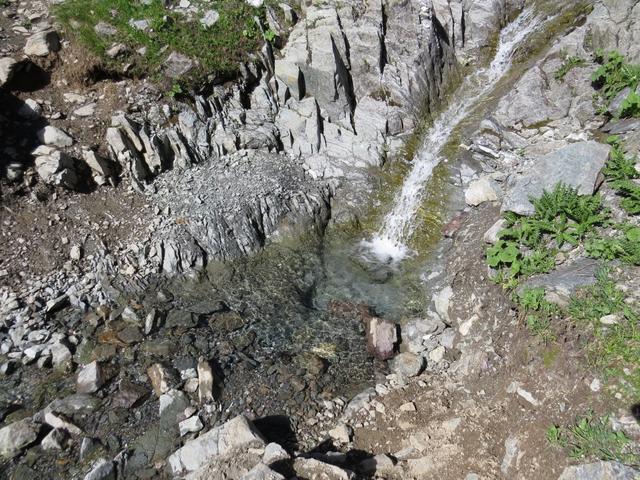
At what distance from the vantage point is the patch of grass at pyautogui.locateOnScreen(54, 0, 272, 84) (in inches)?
522

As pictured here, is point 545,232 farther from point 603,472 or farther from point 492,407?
point 603,472

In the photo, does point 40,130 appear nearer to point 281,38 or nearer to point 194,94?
point 194,94

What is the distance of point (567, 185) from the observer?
9.12 metres

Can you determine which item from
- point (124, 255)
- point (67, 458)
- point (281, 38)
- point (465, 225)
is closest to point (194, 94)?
point (281, 38)

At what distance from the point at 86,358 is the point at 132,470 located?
285cm

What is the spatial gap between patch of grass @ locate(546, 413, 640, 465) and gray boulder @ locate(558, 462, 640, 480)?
0.78 feet

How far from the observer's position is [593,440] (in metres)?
A: 5.69

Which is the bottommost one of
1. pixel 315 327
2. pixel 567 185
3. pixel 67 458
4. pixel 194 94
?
pixel 315 327

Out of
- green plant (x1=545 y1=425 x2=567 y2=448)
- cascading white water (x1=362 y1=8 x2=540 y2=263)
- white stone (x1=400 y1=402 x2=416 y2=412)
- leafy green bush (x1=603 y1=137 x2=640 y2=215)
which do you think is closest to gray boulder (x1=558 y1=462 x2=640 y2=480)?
green plant (x1=545 y1=425 x2=567 y2=448)

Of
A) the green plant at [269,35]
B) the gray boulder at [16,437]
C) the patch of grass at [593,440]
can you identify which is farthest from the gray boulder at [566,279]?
the green plant at [269,35]

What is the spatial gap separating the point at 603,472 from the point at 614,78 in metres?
11.1

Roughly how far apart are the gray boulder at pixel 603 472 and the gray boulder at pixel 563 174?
5.36 meters

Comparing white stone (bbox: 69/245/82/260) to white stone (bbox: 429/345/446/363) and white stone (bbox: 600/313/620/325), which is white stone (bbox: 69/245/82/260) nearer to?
white stone (bbox: 429/345/446/363)

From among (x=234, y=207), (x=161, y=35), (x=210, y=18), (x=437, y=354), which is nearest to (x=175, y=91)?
(x=161, y=35)
